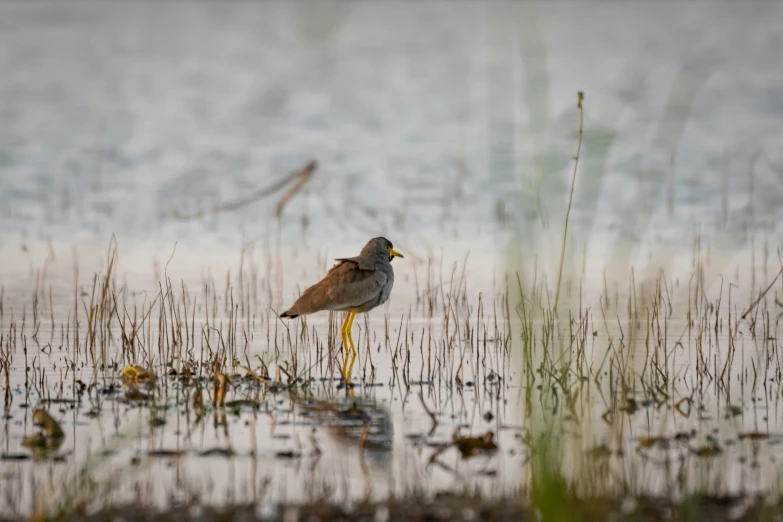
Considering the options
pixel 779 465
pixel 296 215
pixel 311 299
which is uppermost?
pixel 296 215

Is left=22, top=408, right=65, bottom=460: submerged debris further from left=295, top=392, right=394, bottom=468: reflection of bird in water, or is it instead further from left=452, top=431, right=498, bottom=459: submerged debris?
left=452, top=431, right=498, bottom=459: submerged debris

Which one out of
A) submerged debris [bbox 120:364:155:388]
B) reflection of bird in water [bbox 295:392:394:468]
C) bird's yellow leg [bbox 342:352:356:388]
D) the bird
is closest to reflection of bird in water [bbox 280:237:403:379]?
the bird

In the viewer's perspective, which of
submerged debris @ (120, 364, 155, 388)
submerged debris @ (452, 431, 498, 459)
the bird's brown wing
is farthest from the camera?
the bird's brown wing

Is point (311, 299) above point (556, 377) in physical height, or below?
above

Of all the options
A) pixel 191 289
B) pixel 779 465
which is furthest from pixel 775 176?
pixel 191 289

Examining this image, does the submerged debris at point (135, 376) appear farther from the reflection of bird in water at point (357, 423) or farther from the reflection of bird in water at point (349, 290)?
the reflection of bird in water at point (349, 290)

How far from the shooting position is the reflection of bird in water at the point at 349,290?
9227 millimetres

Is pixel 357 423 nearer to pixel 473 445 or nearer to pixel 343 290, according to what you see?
pixel 473 445

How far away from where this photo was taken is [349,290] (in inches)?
367

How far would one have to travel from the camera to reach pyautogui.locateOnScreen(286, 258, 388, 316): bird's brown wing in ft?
30.2

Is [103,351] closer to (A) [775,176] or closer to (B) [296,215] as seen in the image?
(A) [775,176]

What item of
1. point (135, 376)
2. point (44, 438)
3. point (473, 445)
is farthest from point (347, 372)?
point (44, 438)

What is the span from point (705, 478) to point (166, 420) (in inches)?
135

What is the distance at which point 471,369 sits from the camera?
322 inches
